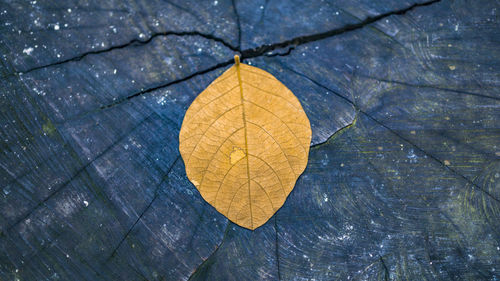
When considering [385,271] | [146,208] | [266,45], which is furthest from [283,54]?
[385,271]

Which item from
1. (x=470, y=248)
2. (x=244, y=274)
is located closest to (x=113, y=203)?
(x=244, y=274)

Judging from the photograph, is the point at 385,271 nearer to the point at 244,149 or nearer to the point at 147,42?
the point at 244,149

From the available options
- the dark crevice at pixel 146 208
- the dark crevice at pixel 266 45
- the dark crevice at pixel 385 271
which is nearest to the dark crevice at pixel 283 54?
the dark crevice at pixel 266 45

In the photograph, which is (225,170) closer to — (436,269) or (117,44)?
(117,44)

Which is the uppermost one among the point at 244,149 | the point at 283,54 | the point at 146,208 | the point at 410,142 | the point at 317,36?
the point at 317,36

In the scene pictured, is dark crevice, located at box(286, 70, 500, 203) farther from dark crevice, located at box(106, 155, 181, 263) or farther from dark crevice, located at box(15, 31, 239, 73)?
dark crevice, located at box(106, 155, 181, 263)

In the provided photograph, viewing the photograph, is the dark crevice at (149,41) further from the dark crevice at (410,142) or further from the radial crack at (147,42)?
the dark crevice at (410,142)

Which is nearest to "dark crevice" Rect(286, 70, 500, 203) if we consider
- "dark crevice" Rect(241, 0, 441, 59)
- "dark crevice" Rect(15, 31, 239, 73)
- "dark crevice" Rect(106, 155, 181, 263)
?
"dark crevice" Rect(241, 0, 441, 59)
